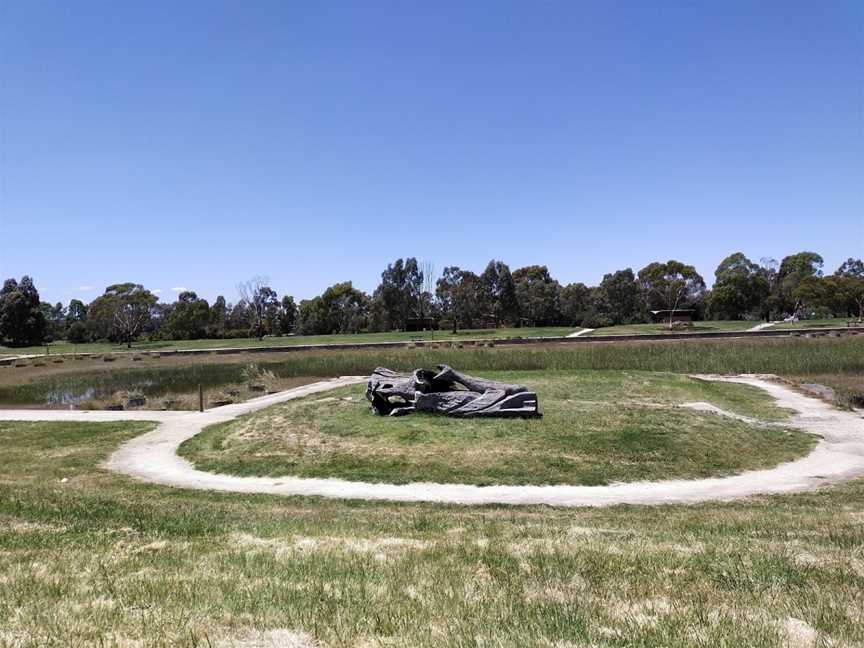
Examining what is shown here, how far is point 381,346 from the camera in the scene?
2255 inches

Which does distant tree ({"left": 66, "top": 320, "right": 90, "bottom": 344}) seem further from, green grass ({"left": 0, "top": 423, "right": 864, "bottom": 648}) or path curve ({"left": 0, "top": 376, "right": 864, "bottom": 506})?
green grass ({"left": 0, "top": 423, "right": 864, "bottom": 648})

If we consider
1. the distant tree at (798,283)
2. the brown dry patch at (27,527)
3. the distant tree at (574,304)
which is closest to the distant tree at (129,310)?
the distant tree at (574,304)

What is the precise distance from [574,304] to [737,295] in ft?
80.5

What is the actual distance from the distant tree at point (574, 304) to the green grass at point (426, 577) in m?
86.5

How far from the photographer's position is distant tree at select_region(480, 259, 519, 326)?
8906cm

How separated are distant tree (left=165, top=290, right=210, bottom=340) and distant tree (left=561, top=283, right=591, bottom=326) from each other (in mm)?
58485

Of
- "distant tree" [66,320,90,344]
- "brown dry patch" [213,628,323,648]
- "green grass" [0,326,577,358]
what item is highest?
"distant tree" [66,320,90,344]

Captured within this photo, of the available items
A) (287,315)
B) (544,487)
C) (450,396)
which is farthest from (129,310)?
(544,487)

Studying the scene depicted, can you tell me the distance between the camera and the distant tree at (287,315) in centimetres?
9839

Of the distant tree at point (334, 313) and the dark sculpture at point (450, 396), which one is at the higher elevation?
the distant tree at point (334, 313)

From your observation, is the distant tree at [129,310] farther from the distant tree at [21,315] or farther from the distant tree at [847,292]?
the distant tree at [847,292]

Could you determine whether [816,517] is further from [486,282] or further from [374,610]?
[486,282]

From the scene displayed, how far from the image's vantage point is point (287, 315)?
98.9 m

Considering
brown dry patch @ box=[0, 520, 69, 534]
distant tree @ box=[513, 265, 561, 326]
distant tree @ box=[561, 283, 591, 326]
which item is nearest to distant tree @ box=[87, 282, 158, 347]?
distant tree @ box=[513, 265, 561, 326]
